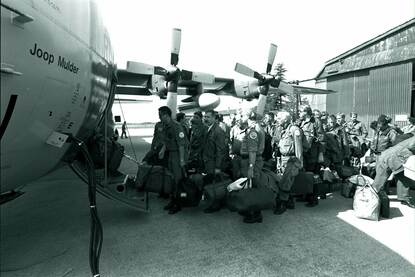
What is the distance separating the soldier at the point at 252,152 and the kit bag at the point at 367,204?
5.85 feet

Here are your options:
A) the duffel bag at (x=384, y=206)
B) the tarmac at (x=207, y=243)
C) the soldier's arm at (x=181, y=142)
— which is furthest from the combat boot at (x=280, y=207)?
the soldier's arm at (x=181, y=142)

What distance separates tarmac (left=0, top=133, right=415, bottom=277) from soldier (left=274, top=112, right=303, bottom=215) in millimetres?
252

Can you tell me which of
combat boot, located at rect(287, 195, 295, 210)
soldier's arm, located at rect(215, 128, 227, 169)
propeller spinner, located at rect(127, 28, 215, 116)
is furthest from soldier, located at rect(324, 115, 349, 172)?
propeller spinner, located at rect(127, 28, 215, 116)

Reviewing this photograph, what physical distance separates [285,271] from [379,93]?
75.5 ft

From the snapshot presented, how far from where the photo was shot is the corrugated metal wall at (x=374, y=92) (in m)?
20.7

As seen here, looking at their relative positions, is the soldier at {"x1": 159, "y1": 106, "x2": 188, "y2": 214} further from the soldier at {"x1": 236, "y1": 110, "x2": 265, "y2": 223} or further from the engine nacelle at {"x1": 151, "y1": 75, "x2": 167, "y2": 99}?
the engine nacelle at {"x1": 151, "y1": 75, "x2": 167, "y2": 99}

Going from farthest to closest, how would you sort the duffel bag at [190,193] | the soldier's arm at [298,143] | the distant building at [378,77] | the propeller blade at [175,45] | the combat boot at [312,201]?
the distant building at [378,77], the propeller blade at [175,45], the combat boot at [312,201], the soldier's arm at [298,143], the duffel bag at [190,193]

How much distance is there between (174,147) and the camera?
5.71 m

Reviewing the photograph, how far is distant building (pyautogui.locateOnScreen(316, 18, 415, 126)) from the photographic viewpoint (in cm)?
2050

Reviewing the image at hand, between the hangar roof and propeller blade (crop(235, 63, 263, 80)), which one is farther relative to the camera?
the hangar roof

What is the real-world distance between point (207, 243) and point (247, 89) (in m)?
7.86

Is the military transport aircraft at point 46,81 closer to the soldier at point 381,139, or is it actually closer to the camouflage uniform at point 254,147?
the camouflage uniform at point 254,147

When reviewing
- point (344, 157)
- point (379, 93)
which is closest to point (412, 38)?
point (379, 93)

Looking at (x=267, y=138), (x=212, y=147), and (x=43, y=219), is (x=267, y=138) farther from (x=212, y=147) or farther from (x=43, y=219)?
(x=43, y=219)
